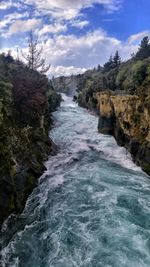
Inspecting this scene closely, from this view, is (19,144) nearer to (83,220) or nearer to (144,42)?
(83,220)

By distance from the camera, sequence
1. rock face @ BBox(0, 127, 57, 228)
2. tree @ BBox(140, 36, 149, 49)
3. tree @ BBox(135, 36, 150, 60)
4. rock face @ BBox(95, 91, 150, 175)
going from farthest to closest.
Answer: tree @ BBox(140, 36, 149, 49)
tree @ BBox(135, 36, 150, 60)
rock face @ BBox(95, 91, 150, 175)
rock face @ BBox(0, 127, 57, 228)

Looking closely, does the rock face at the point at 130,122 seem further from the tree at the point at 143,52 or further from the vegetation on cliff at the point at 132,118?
the tree at the point at 143,52

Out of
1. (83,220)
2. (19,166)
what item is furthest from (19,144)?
(83,220)

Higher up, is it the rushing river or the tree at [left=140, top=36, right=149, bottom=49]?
the tree at [left=140, top=36, right=149, bottom=49]

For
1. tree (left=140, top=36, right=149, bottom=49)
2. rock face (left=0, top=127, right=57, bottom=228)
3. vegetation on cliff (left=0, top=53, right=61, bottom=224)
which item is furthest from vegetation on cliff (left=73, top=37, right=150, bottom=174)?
tree (left=140, top=36, right=149, bottom=49)

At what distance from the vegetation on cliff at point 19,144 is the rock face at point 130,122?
27.3ft

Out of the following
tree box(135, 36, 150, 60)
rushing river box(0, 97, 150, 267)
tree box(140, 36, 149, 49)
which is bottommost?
rushing river box(0, 97, 150, 267)

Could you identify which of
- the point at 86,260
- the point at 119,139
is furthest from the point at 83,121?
the point at 86,260

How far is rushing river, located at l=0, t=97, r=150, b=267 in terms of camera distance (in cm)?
1487

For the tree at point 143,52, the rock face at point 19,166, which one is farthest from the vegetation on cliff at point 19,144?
the tree at point 143,52

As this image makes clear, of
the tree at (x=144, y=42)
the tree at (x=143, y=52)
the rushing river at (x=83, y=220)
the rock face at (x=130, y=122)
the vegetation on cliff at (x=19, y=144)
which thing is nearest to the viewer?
the rushing river at (x=83, y=220)

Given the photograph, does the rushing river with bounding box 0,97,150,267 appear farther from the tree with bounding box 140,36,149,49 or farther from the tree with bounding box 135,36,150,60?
the tree with bounding box 140,36,149,49

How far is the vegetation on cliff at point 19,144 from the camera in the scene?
19233 mm

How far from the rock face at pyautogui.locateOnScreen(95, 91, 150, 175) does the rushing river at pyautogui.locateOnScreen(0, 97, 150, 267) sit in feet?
5.18
